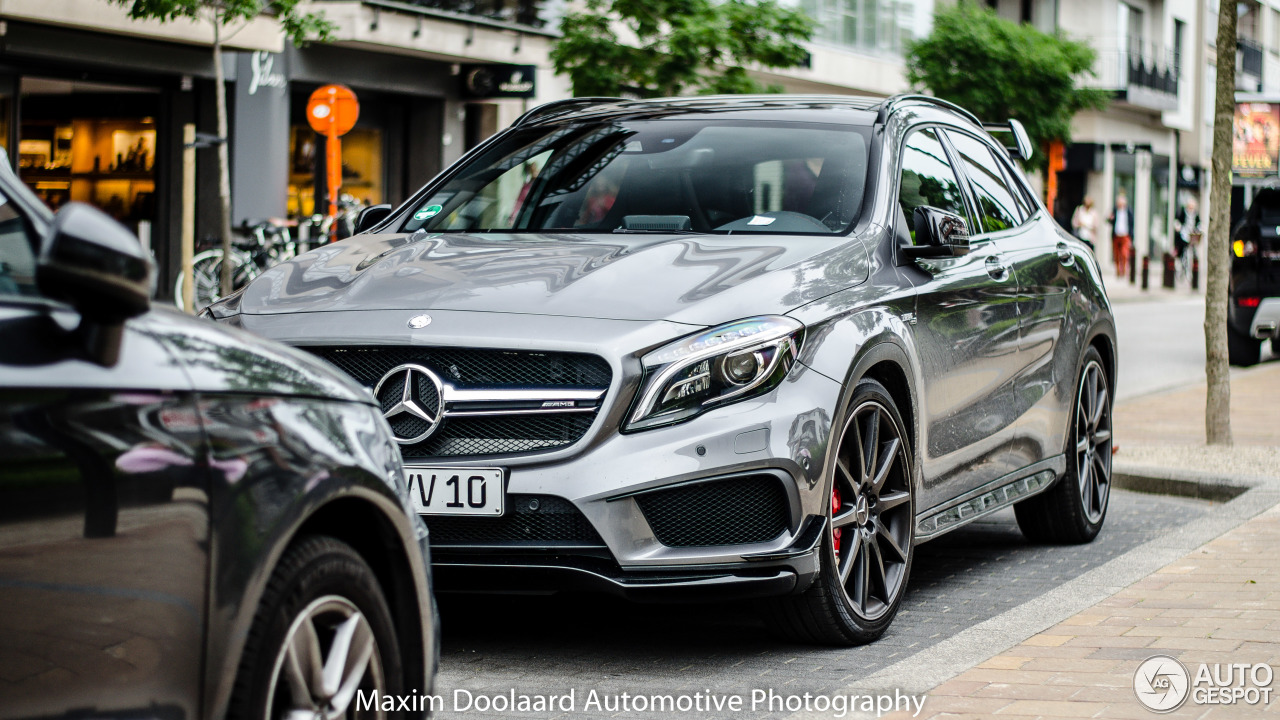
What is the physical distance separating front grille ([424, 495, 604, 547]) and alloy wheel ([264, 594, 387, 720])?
4.58 ft

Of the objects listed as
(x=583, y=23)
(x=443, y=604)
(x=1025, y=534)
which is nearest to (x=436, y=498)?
(x=443, y=604)

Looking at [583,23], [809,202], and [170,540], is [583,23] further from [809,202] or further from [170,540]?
[170,540]

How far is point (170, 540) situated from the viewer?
2.53 metres

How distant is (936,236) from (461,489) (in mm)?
1923

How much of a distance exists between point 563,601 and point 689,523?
1.47 meters

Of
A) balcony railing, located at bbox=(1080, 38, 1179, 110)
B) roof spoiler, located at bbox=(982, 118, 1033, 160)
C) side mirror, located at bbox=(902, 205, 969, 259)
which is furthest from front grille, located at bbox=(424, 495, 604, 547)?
balcony railing, located at bbox=(1080, 38, 1179, 110)

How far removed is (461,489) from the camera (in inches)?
178

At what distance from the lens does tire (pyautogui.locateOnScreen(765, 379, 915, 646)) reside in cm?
490

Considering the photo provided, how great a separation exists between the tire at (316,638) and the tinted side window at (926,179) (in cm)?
317


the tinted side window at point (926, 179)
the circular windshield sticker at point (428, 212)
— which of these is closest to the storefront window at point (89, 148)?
the circular windshield sticker at point (428, 212)

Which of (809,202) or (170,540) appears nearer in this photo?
(170,540)

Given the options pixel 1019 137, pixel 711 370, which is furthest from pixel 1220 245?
pixel 711 370

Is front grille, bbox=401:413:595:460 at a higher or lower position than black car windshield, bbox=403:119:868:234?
lower
